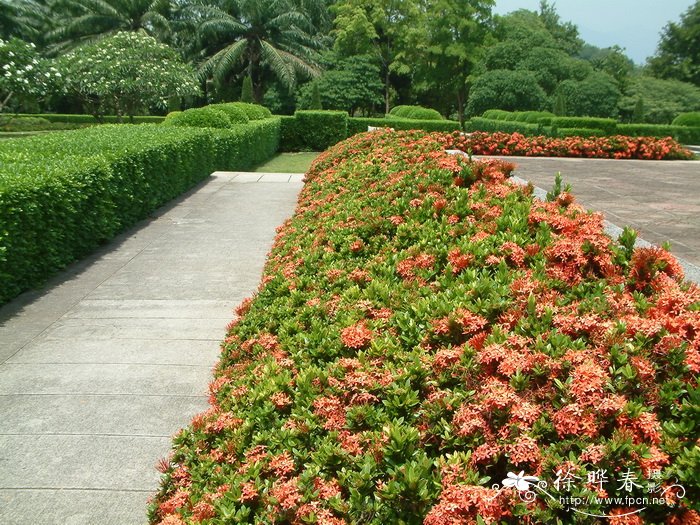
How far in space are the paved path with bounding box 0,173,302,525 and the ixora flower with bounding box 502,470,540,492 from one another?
5.84 ft

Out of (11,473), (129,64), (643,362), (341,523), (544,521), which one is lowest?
(11,473)

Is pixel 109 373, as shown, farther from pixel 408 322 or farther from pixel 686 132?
pixel 686 132

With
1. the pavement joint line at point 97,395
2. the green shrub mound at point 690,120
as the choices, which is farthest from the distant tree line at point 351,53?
the pavement joint line at point 97,395

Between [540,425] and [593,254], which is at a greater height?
[593,254]

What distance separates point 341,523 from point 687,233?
568 cm

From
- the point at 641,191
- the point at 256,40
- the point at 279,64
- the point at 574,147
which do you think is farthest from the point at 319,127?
the point at 256,40

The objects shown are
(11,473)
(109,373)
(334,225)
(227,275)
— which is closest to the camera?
(11,473)

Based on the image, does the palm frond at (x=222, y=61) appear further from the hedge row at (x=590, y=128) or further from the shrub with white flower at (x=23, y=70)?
the hedge row at (x=590, y=128)

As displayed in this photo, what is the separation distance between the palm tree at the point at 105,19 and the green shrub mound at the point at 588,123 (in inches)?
1010

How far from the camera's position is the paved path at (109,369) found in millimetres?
2934

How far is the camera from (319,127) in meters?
24.4

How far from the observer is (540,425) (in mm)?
1984

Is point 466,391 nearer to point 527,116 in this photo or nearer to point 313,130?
point 313,130

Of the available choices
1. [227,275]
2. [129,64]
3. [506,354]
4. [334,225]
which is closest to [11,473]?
[506,354]
